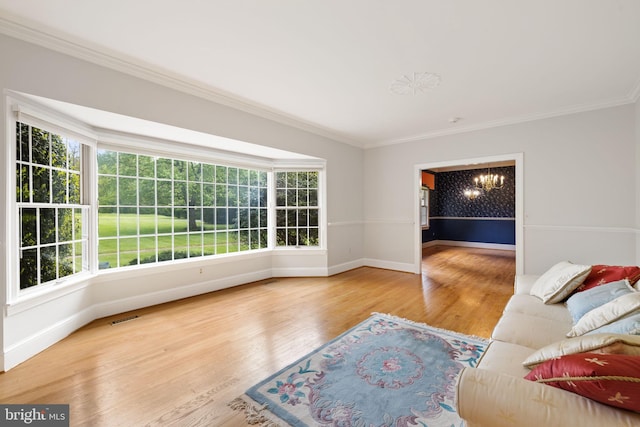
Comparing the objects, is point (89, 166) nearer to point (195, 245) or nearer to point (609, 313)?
point (195, 245)

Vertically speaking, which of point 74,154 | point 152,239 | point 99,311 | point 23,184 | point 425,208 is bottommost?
point 99,311

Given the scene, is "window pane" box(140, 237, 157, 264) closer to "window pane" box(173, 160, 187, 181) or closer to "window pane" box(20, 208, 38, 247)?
"window pane" box(173, 160, 187, 181)

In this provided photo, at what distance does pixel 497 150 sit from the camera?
15.1 ft

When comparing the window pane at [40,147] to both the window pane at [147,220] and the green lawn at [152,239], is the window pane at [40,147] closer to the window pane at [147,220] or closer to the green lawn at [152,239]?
the green lawn at [152,239]

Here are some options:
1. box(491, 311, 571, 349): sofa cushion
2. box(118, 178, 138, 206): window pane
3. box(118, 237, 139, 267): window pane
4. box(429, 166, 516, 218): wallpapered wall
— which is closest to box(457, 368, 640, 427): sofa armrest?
box(491, 311, 571, 349): sofa cushion

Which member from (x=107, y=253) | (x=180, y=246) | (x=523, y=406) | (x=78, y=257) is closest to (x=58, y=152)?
(x=78, y=257)

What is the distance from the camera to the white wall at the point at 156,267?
2279 mm

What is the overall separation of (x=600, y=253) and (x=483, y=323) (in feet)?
7.74

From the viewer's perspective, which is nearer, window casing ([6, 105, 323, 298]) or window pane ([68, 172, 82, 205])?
window casing ([6, 105, 323, 298])

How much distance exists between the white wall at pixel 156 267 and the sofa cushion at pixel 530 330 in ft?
11.2

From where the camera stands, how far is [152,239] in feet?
12.5

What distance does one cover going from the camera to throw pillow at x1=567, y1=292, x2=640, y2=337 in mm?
1545

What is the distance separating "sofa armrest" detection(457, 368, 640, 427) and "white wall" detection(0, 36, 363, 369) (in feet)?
11.0

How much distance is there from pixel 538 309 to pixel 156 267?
168 inches
